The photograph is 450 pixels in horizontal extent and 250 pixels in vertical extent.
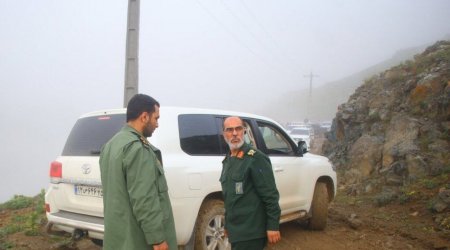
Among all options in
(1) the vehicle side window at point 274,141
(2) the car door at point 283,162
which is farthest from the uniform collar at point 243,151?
(1) the vehicle side window at point 274,141

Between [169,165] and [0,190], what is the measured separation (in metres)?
65.6

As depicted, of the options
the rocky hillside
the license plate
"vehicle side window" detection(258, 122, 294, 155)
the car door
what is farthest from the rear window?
the rocky hillside

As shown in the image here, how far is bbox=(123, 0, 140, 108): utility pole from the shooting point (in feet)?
23.4

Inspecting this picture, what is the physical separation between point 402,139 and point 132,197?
9338mm

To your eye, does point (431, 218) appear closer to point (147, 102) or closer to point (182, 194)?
point (182, 194)

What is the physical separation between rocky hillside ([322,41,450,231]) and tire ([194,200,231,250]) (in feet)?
14.0

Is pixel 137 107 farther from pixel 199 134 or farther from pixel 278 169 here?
pixel 278 169

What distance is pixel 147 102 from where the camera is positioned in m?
2.52

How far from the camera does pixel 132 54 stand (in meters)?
7.23

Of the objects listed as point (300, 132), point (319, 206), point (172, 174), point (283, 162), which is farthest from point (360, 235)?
point (300, 132)

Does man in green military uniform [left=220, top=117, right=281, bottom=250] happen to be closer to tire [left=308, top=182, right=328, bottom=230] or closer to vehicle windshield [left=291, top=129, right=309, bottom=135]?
tire [left=308, top=182, right=328, bottom=230]

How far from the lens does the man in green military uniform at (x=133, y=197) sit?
224 centimetres

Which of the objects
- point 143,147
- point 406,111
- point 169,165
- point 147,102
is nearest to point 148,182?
point 143,147

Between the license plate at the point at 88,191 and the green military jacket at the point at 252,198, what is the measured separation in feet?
5.04
